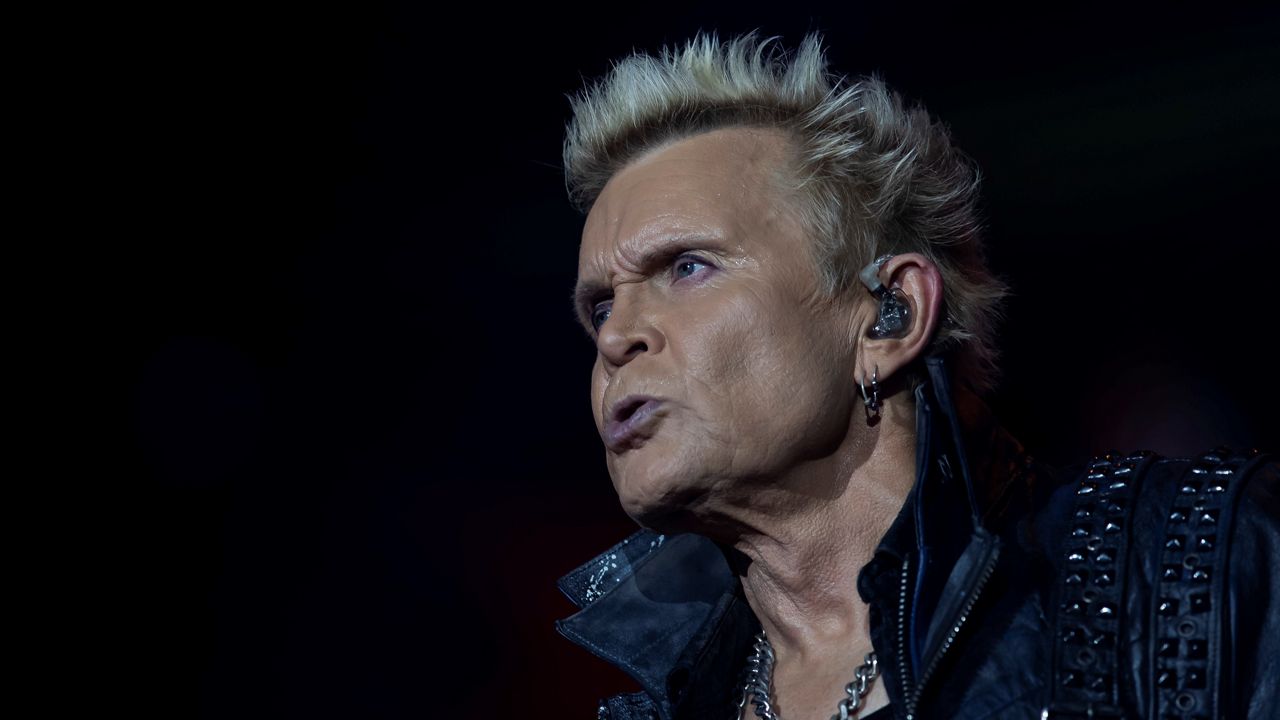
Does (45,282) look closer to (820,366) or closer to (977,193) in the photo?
(820,366)

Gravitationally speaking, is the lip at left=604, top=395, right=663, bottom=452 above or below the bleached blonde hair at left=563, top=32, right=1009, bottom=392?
below

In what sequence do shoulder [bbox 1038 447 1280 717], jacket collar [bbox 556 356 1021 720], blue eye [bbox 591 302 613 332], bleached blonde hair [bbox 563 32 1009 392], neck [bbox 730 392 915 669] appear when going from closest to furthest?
shoulder [bbox 1038 447 1280 717]
jacket collar [bbox 556 356 1021 720]
neck [bbox 730 392 915 669]
bleached blonde hair [bbox 563 32 1009 392]
blue eye [bbox 591 302 613 332]

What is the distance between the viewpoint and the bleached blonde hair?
179 centimetres

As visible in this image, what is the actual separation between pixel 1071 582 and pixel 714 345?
1.77ft

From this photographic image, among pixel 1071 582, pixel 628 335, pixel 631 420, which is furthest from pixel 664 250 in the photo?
pixel 1071 582

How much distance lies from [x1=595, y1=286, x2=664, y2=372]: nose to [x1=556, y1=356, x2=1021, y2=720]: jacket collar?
382 mm

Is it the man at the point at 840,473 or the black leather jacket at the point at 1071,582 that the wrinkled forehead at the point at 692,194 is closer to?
the man at the point at 840,473

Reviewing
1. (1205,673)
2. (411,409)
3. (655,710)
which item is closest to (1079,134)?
(1205,673)

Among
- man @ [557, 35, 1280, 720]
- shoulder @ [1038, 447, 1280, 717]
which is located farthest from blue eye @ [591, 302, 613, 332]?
shoulder @ [1038, 447, 1280, 717]

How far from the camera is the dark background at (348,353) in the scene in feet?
7.75

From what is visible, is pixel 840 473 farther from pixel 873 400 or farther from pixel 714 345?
pixel 714 345

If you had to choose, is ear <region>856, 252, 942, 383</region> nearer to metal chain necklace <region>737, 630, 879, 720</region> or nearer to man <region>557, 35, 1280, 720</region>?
man <region>557, 35, 1280, 720</region>

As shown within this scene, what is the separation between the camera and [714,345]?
163 cm

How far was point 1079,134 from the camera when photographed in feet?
6.73
